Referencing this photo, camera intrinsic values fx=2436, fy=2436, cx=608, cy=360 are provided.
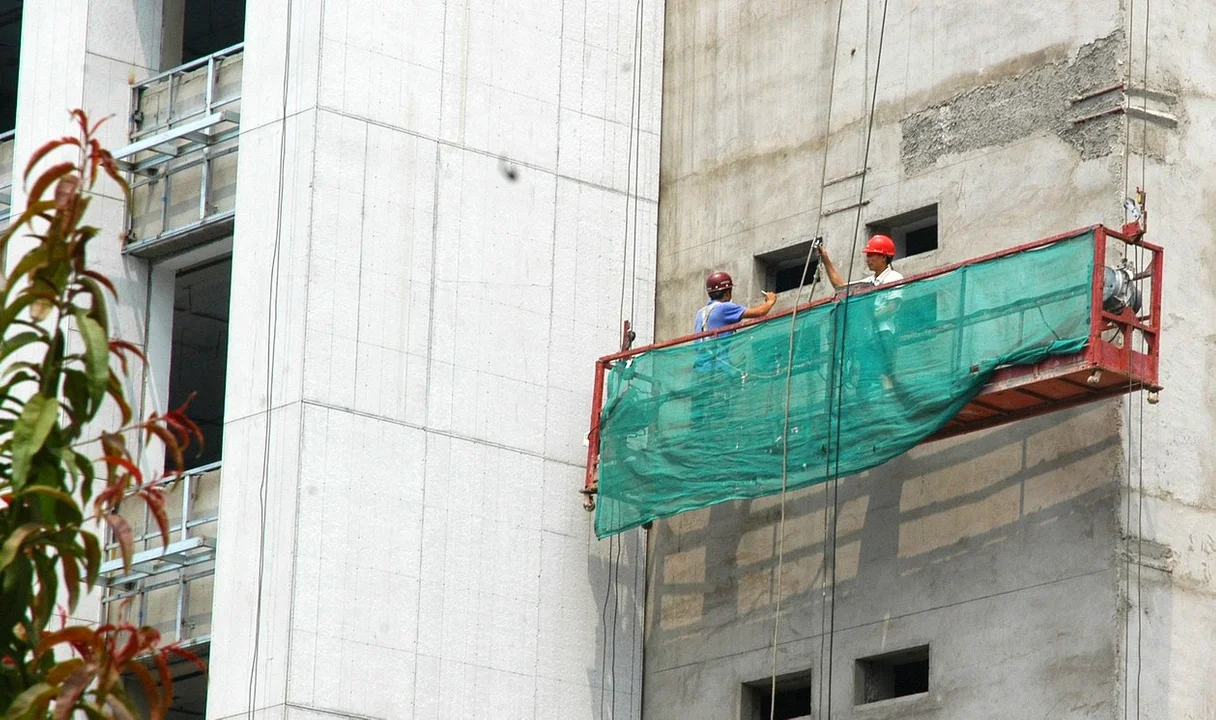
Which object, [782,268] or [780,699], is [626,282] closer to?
[782,268]

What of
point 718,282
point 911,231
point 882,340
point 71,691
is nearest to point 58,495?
point 71,691

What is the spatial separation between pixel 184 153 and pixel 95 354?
70.1 ft

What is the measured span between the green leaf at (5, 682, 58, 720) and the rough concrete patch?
17692 millimetres

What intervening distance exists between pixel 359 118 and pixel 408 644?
598 centimetres

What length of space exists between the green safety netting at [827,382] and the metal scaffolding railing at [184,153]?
5.64 m

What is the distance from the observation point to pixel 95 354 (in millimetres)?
9219

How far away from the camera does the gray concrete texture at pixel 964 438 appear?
945 inches

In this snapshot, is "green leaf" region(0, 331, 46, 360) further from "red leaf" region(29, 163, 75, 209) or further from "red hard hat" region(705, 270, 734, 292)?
"red hard hat" region(705, 270, 734, 292)

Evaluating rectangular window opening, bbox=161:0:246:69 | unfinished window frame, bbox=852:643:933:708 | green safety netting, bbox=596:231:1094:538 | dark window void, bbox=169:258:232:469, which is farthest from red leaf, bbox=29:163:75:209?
rectangular window opening, bbox=161:0:246:69

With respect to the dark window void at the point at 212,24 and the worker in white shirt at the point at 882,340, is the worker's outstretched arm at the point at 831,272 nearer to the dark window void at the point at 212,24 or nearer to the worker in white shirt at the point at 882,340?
the worker in white shirt at the point at 882,340

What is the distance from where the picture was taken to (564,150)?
96.9 ft

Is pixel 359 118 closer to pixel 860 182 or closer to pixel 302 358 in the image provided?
pixel 302 358

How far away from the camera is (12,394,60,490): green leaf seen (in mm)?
9180

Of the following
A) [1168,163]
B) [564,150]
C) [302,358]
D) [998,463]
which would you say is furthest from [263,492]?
[1168,163]
